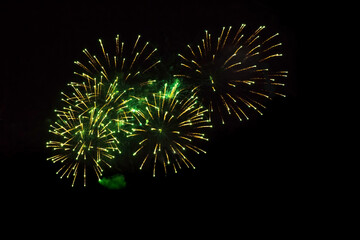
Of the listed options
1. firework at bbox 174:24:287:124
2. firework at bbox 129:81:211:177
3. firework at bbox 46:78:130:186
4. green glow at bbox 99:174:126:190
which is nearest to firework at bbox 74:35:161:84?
firework at bbox 46:78:130:186

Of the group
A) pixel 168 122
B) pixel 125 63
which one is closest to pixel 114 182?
pixel 168 122

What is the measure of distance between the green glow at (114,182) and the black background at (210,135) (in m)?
0.10

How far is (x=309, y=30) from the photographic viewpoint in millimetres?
4852

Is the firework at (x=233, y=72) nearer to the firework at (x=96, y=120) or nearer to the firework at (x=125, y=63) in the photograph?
the firework at (x=125, y=63)

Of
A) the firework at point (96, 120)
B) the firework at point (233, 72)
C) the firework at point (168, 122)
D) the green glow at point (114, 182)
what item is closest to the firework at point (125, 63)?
the firework at point (96, 120)

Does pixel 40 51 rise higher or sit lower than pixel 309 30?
higher

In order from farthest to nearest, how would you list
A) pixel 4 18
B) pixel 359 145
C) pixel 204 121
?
pixel 4 18 → pixel 359 145 → pixel 204 121

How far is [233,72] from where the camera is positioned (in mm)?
4469

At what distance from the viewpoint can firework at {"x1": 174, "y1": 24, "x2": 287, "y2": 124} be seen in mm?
4449

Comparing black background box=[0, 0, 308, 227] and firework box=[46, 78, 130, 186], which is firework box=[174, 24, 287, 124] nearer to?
black background box=[0, 0, 308, 227]

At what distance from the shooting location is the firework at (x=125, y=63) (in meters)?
4.56

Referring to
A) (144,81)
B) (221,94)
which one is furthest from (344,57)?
(144,81)

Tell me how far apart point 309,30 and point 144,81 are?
278 cm

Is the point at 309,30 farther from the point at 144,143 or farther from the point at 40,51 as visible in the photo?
the point at 40,51
